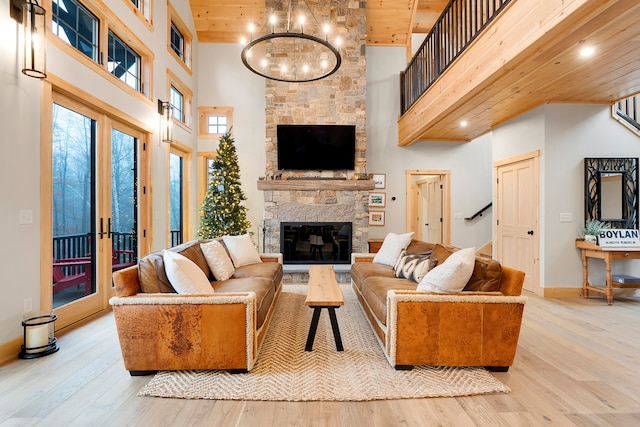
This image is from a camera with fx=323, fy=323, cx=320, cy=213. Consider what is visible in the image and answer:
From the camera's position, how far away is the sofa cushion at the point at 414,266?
3.17m

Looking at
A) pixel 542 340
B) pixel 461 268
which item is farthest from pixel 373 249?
pixel 461 268

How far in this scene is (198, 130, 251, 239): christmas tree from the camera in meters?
5.59

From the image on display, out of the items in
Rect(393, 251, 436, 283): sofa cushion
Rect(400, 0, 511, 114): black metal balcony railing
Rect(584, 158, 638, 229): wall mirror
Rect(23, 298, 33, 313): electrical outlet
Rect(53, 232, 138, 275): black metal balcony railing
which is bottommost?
Rect(23, 298, 33, 313): electrical outlet

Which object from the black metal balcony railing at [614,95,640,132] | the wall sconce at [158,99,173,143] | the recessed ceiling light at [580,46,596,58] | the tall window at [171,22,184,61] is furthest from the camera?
the tall window at [171,22,184,61]

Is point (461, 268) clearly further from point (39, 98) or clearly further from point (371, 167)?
point (371, 167)

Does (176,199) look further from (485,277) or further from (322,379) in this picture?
(485,277)

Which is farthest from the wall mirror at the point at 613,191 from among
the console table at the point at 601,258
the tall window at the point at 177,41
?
the tall window at the point at 177,41

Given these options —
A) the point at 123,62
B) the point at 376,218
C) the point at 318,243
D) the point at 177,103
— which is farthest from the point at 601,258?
the point at 177,103

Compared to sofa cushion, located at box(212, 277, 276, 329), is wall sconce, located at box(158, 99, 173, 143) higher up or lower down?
higher up

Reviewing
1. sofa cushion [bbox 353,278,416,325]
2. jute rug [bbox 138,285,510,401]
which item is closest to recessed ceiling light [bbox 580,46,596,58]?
sofa cushion [bbox 353,278,416,325]

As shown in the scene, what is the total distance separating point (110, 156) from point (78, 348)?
6.98 ft

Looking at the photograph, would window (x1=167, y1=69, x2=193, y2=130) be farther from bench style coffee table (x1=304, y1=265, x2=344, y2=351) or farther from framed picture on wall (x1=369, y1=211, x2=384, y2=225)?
bench style coffee table (x1=304, y1=265, x2=344, y2=351)

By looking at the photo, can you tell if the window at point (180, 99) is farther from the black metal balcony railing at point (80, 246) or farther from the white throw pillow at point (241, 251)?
the white throw pillow at point (241, 251)

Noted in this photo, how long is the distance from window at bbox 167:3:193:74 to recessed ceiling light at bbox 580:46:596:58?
215 inches
